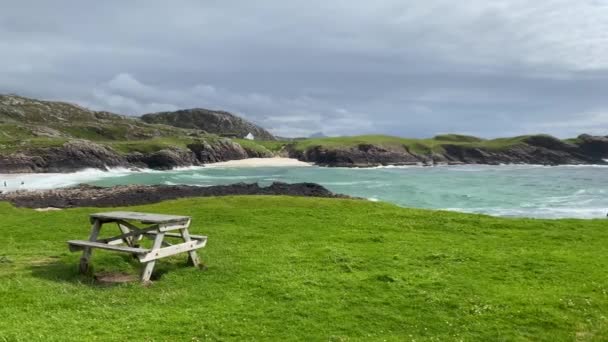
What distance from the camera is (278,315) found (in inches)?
506

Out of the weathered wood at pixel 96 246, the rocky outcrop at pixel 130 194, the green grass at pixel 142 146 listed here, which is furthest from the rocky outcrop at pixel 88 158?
the weathered wood at pixel 96 246

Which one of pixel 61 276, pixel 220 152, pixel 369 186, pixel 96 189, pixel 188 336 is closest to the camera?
pixel 188 336

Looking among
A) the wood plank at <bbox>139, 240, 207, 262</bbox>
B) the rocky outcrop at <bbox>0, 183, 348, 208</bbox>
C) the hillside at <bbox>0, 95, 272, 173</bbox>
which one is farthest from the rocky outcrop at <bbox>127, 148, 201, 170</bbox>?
the wood plank at <bbox>139, 240, 207, 262</bbox>

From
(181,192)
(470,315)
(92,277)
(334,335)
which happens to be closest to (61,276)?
(92,277)

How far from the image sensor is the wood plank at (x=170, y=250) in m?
15.7

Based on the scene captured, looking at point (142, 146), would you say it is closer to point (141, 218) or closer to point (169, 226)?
point (141, 218)

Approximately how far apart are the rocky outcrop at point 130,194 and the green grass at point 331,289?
29.2 meters

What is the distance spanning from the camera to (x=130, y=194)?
5775cm

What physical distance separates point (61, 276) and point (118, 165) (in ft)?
389

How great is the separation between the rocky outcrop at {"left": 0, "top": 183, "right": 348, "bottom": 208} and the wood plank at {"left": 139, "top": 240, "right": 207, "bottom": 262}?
34.8m

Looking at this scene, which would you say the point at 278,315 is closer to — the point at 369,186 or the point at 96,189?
the point at 96,189

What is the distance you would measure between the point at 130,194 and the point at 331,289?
4800 cm

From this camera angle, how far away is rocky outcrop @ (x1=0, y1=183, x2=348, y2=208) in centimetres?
5325

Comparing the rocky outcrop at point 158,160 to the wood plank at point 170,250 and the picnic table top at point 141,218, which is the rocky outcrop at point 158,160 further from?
the wood plank at point 170,250
